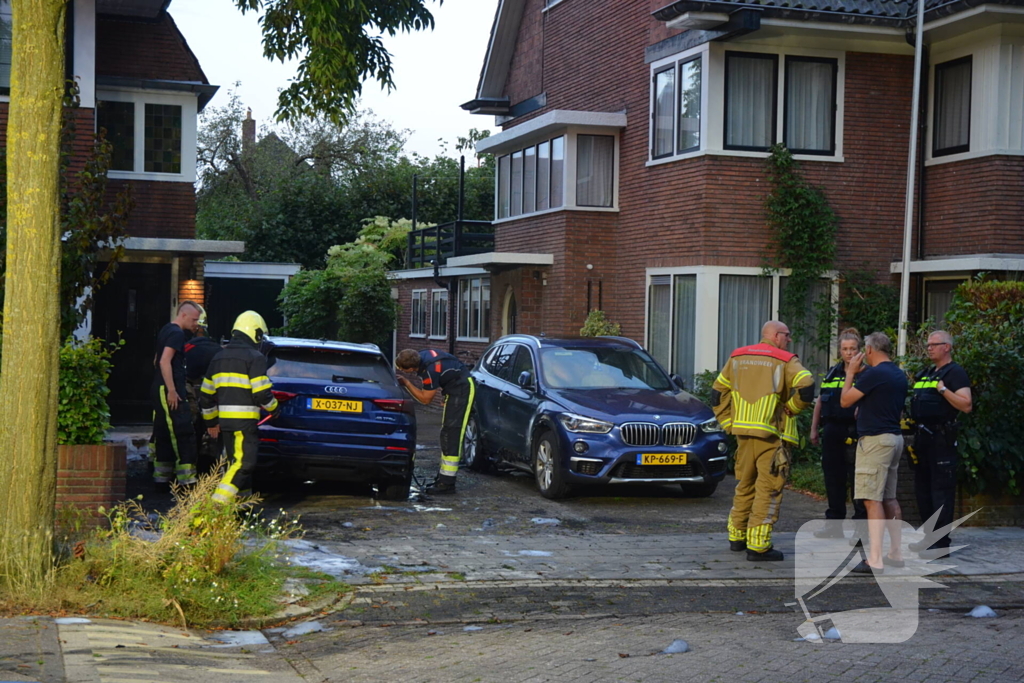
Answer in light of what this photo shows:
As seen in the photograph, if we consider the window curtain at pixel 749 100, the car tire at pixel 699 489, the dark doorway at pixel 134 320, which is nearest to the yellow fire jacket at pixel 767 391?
the car tire at pixel 699 489

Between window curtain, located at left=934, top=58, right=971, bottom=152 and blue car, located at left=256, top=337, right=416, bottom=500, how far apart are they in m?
10.5

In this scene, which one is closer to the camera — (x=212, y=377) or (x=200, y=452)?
(x=212, y=377)

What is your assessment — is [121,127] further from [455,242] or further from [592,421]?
[592,421]

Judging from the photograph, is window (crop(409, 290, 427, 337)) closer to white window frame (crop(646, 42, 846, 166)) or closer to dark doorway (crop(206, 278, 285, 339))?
dark doorway (crop(206, 278, 285, 339))

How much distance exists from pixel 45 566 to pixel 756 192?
13167 millimetres

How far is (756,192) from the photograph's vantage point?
18000 mm

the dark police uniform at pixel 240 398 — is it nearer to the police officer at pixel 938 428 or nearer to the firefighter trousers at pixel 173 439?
the firefighter trousers at pixel 173 439

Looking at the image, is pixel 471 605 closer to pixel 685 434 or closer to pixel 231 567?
pixel 231 567

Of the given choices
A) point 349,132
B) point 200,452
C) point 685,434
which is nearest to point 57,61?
point 200,452

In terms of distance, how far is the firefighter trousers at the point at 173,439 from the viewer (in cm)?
1150

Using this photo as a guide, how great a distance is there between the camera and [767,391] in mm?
9406

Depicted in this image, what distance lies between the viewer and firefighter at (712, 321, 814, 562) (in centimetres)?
935

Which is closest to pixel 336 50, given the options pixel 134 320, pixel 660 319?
pixel 660 319

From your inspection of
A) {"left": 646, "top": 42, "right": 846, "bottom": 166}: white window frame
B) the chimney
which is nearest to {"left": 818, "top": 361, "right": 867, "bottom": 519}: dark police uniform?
{"left": 646, "top": 42, "right": 846, "bottom": 166}: white window frame
